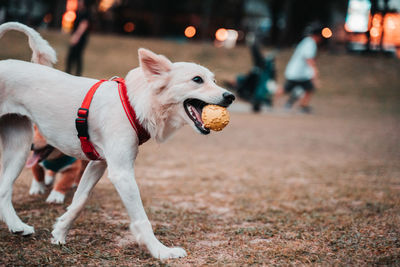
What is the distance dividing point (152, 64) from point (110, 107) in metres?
0.42

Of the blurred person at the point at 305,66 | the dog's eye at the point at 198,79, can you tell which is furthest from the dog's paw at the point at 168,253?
the blurred person at the point at 305,66

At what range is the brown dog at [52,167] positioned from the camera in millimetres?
3967

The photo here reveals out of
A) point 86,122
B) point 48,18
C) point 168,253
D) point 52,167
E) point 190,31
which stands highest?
point 48,18

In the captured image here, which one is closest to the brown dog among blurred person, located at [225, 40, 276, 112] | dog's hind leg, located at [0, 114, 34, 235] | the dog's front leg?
dog's hind leg, located at [0, 114, 34, 235]

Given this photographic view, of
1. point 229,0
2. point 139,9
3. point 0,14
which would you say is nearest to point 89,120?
point 0,14

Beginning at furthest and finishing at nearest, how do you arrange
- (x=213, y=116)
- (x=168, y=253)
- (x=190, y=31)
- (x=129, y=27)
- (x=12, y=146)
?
(x=190, y=31) → (x=129, y=27) → (x=12, y=146) → (x=213, y=116) → (x=168, y=253)

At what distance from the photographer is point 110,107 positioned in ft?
9.52

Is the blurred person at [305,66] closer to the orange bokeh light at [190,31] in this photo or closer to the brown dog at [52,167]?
the brown dog at [52,167]

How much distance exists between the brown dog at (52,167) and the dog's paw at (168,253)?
174 centimetres

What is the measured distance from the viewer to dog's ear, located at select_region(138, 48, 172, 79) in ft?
9.50

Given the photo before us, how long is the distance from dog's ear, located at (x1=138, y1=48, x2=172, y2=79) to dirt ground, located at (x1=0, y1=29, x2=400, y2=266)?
1246 mm

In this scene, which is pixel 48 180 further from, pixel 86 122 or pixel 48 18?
pixel 48 18

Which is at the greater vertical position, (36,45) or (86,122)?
(36,45)

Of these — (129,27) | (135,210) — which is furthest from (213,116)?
(129,27)
